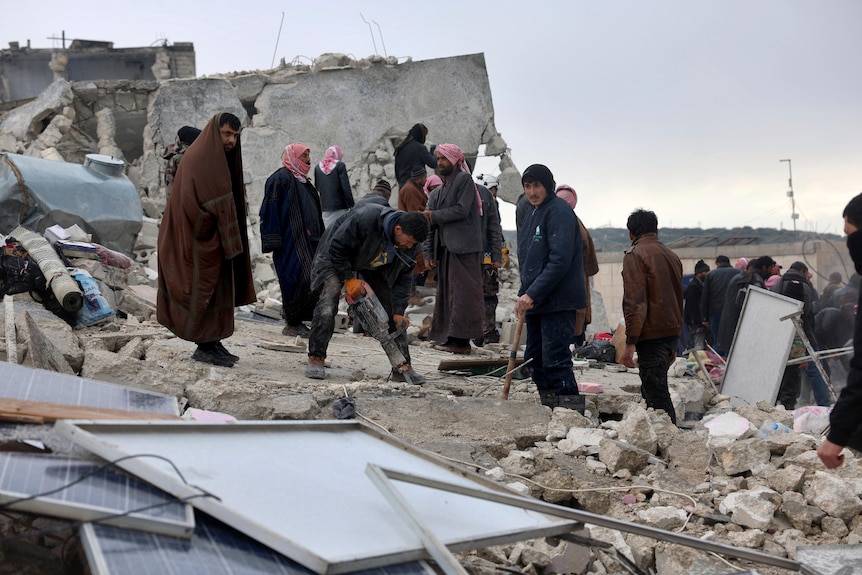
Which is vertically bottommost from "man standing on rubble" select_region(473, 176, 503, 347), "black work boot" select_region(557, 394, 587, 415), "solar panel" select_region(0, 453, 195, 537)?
"black work boot" select_region(557, 394, 587, 415)

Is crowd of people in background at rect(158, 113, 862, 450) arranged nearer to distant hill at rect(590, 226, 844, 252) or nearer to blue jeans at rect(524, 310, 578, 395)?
blue jeans at rect(524, 310, 578, 395)

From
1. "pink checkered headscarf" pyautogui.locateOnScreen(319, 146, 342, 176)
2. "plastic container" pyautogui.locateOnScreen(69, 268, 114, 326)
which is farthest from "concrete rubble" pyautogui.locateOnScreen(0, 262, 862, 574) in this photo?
"pink checkered headscarf" pyautogui.locateOnScreen(319, 146, 342, 176)

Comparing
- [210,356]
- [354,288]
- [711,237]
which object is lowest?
[210,356]

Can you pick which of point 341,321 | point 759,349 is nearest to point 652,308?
point 759,349

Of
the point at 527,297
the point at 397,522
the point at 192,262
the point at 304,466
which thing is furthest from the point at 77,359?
the point at 397,522

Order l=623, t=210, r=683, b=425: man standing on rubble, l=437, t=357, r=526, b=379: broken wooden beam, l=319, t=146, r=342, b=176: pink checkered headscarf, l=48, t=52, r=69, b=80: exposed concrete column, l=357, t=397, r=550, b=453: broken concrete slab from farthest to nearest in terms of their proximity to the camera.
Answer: l=48, t=52, r=69, b=80: exposed concrete column → l=319, t=146, r=342, b=176: pink checkered headscarf → l=437, t=357, r=526, b=379: broken wooden beam → l=623, t=210, r=683, b=425: man standing on rubble → l=357, t=397, r=550, b=453: broken concrete slab

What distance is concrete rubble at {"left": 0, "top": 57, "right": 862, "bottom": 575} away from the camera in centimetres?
292

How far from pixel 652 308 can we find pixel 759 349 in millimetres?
2336

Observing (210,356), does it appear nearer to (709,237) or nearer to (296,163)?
(296,163)

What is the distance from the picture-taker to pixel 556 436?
4.27 metres

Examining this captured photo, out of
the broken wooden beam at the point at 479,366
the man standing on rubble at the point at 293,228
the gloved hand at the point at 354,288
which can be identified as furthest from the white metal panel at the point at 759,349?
the man standing on rubble at the point at 293,228

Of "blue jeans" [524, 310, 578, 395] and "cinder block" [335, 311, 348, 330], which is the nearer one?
"blue jeans" [524, 310, 578, 395]

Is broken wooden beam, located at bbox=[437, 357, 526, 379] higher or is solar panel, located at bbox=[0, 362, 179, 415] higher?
solar panel, located at bbox=[0, 362, 179, 415]

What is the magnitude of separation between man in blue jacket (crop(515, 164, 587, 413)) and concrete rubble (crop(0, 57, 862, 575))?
290 mm
